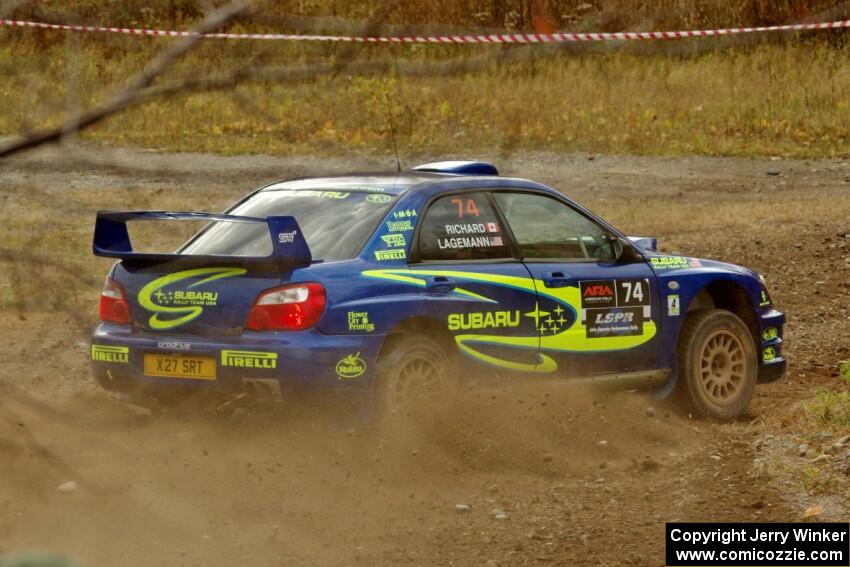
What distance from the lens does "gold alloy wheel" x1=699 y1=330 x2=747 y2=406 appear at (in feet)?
29.9

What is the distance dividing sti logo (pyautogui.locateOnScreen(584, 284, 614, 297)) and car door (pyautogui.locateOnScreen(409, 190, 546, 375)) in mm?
421

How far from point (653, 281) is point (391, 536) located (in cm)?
300

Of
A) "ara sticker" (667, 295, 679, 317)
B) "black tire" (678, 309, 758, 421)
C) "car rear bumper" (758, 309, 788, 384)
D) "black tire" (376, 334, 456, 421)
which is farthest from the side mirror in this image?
"black tire" (376, 334, 456, 421)

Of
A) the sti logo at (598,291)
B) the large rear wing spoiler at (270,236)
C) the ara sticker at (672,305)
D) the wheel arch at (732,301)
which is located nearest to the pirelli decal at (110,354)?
the large rear wing spoiler at (270,236)

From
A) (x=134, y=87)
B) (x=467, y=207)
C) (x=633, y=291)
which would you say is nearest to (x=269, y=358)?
(x=467, y=207)

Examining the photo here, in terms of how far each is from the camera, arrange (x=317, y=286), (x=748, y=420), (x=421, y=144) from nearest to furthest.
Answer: (x=317, y=286) < (x=748, y=420) < (x=421, y=144)

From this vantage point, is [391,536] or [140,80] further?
[391,536]

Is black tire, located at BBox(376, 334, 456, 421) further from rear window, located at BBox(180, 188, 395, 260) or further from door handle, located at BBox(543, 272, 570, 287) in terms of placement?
door handle, located at BBox(543, 272, 570, 287)

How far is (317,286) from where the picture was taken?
24.4 ft

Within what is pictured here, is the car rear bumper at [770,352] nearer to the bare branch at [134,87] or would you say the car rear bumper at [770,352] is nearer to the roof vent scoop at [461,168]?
the roof vent scoop at [461,168]

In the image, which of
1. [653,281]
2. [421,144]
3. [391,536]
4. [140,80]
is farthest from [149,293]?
[421,144]

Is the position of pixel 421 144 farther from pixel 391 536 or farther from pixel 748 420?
pixel 391 536

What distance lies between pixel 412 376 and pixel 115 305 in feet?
5.16

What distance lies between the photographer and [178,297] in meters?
7.61
